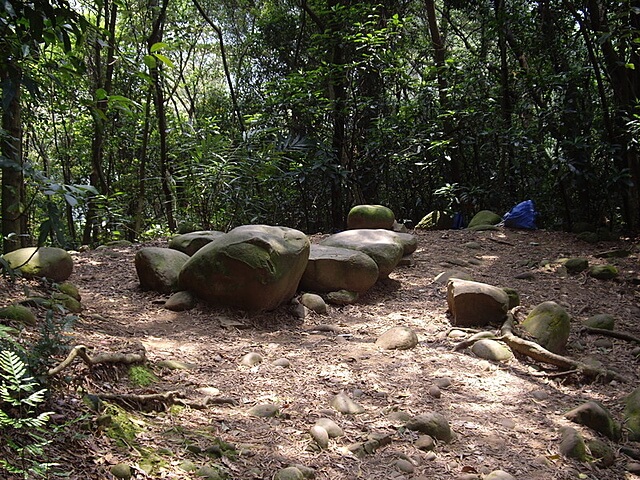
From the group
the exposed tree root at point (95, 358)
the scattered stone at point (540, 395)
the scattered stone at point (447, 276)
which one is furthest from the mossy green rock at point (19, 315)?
the scattered stone at point (447, 276)

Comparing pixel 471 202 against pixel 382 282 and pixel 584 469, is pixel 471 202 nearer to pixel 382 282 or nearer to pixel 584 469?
pixel 382 282

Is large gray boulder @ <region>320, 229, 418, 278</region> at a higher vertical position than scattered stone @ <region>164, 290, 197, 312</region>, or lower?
higher

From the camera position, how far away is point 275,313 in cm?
457

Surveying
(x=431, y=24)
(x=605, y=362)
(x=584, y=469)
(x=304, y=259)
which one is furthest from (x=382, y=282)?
(x=431, y=24)

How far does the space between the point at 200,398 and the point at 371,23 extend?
23.5 ft

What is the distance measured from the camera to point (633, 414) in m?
3.05

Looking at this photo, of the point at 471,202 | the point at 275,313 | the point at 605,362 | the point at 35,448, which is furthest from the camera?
the point at 471,202

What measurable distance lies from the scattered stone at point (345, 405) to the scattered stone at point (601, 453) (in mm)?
1167

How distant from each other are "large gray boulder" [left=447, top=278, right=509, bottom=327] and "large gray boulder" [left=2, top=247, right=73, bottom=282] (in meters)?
3.27

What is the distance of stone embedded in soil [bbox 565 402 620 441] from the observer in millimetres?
2883

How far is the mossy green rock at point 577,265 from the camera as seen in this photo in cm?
584

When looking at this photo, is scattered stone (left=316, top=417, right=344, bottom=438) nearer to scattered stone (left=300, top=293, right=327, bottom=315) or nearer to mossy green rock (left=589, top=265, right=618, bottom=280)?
scattered stone (left=300, top=293, right=327, bottom=315)

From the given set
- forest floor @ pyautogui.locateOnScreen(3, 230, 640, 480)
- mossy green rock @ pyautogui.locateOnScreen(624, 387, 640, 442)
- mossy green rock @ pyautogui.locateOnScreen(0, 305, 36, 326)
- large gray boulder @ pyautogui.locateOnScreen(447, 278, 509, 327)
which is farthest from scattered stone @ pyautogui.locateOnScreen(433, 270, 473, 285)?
mossy green rock @ pyautogui.locateOnScreen(0, 305, 36, 326)

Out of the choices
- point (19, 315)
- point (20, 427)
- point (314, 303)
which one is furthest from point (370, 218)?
point (20, 427)
